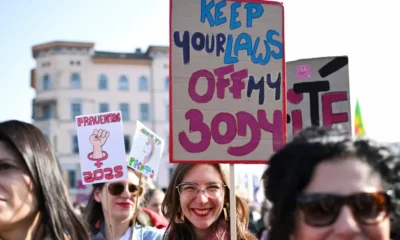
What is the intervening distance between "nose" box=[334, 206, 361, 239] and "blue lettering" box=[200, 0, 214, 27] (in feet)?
6.26

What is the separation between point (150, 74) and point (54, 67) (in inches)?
320

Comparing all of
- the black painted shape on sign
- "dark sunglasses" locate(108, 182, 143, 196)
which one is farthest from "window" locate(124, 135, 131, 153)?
the black painted shape on sign

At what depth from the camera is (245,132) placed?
3381 mm

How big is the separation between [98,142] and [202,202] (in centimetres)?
126

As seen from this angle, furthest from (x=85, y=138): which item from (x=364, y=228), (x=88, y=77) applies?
(x=88, y=77)

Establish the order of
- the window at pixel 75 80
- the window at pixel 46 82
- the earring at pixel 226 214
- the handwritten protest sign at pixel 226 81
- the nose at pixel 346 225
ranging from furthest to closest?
1. the window at pixel 46 82
2. the window at pixel 75 80
3. the earring at pixel 226 214
4. the handwritten protest sign at pixel 226 81
5. the nose at pixel 346 225

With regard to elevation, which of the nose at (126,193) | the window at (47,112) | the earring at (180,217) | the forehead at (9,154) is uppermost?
the window at (47,112)

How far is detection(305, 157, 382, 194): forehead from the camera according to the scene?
5.64 feet

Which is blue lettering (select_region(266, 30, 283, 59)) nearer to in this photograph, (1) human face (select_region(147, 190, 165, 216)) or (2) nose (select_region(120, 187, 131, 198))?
(2) nose (select_region(120, 187, 131, 198))

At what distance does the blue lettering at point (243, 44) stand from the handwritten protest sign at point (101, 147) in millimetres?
1344

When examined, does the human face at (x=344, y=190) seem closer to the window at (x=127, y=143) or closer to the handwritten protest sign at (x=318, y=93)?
the handwritten protest sign at (x=318, y=93)

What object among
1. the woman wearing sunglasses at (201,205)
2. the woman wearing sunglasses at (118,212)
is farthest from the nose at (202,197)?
the woman wearing sunglasses at (118,212)

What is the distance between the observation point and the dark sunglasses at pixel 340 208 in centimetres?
170

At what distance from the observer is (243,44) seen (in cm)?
344
